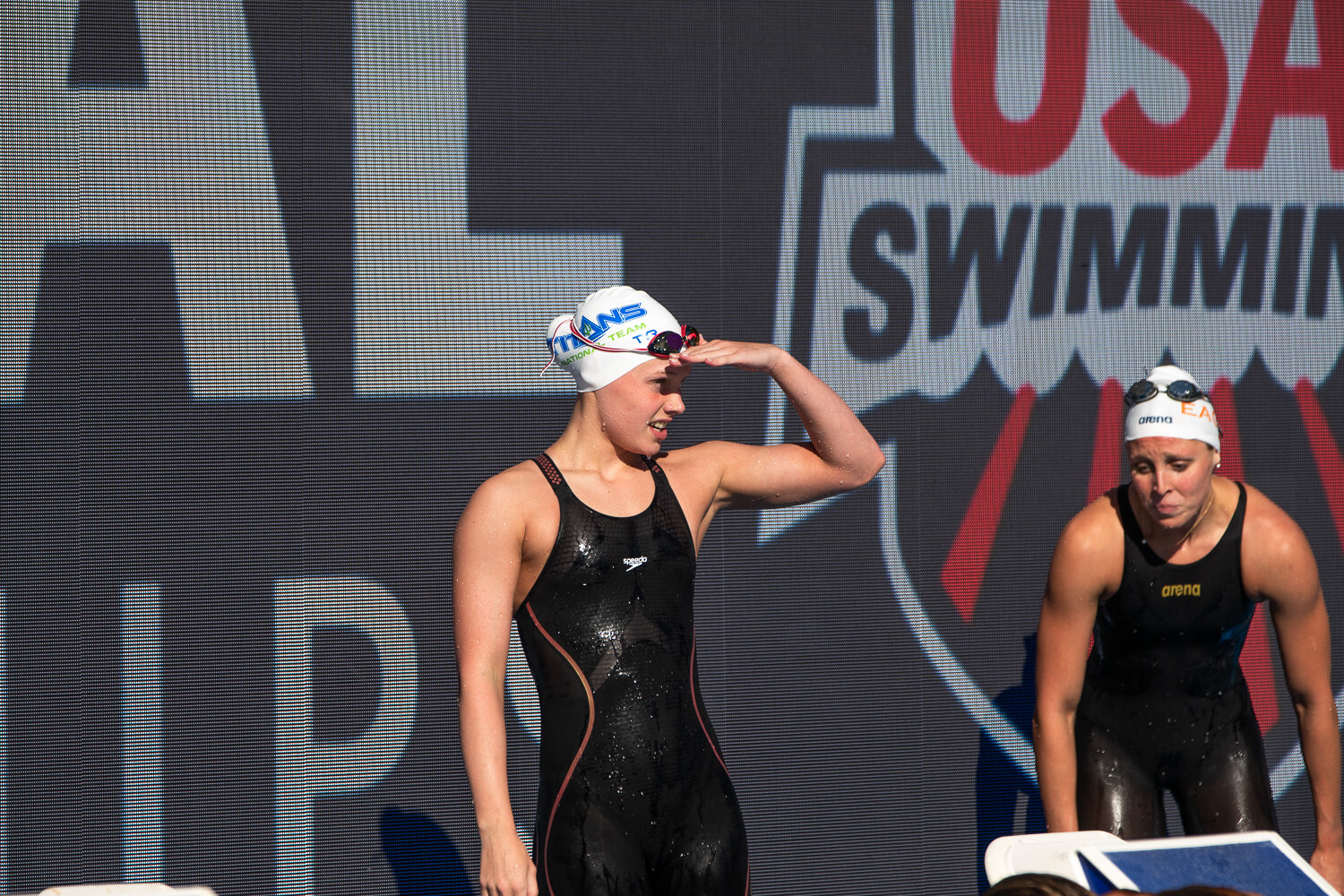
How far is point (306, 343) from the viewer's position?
481 cm

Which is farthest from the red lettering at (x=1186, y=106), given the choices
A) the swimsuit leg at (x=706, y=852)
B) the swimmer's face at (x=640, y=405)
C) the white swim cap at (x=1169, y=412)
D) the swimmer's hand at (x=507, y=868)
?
the swimmer's hand at (x=507, y=868)

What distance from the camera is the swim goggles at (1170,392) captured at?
3490mm

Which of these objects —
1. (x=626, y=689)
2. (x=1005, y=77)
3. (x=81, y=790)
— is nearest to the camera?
(x=626, y=689)

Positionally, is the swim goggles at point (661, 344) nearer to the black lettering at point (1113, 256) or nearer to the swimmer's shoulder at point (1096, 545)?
the swimmer's shoulder at point (1096, 545)

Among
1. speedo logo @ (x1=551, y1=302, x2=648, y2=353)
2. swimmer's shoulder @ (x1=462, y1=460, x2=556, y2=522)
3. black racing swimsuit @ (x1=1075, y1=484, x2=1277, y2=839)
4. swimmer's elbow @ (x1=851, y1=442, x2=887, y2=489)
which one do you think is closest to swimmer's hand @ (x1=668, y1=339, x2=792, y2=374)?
speedo logo @ (x1=551, y1=302, x2=648, y2=353)

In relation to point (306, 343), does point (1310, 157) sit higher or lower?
higher

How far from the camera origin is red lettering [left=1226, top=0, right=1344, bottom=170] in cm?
553

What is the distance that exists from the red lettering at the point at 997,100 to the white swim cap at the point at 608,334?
269 centimetres

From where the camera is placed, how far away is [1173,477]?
3.38m

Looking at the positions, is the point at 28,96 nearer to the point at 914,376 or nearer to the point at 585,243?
the point at 585,243

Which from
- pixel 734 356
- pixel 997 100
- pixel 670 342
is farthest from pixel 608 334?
pixel 997 100

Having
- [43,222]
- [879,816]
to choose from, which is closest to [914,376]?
[879,816]

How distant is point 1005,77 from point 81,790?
15.4 ft

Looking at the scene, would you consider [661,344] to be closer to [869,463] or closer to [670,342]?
[670,342]
